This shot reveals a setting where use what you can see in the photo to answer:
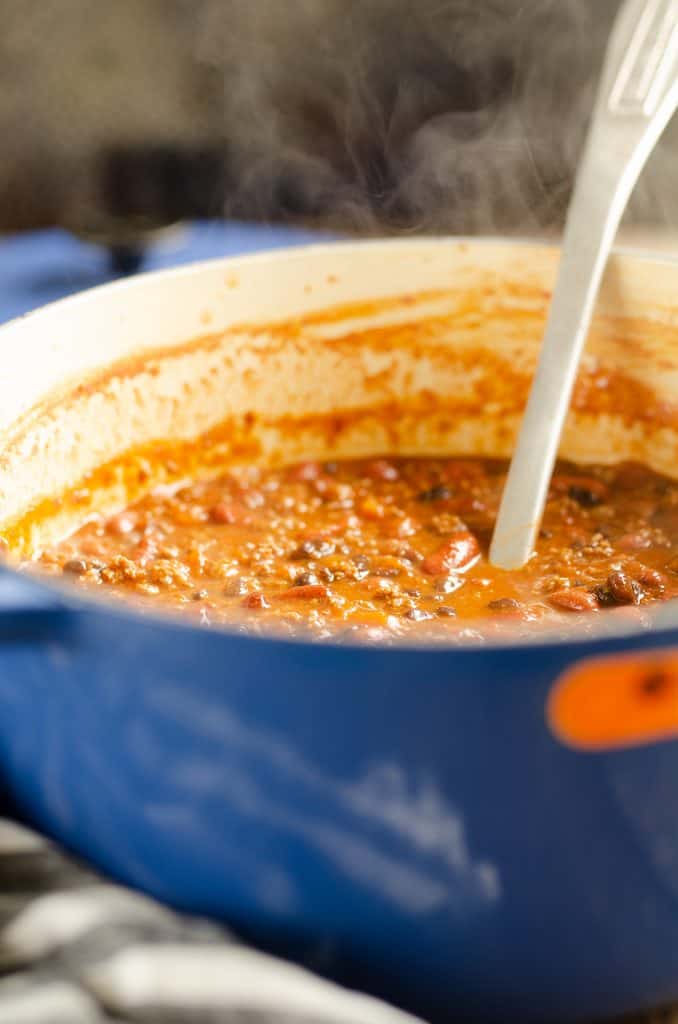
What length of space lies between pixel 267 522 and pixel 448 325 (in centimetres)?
59

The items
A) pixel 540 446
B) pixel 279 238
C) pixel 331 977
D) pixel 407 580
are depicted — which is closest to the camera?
pixel 331 977

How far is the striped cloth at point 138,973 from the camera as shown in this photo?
3.75ft

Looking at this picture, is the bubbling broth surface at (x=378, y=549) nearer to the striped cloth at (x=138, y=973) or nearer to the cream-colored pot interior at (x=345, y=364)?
the cream-colored pot interior at (x=345, y=364)

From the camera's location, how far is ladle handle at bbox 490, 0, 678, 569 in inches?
76.8

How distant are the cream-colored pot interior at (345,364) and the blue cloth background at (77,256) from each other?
27.2 inches

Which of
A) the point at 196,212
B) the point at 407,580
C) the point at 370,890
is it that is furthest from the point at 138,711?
the point at 196,212

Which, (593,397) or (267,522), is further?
(593,397)

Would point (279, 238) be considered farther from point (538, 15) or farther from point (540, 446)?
point (540, 446)

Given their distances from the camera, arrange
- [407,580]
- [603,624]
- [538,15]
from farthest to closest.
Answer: [538,15]
[407,580]
[603,624]

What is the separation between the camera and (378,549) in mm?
2023

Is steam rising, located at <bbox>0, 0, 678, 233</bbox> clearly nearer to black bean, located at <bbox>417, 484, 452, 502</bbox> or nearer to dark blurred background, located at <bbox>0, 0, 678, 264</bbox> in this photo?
dark blurred background, located at <bbox>0, 0, 678, 264</bbox>

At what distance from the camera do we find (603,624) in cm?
159

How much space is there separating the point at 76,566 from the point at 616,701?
3.78ft

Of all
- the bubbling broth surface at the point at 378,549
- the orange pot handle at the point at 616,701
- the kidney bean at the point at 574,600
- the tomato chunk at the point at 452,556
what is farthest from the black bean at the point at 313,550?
the orange pot handle at the point at 616,701
